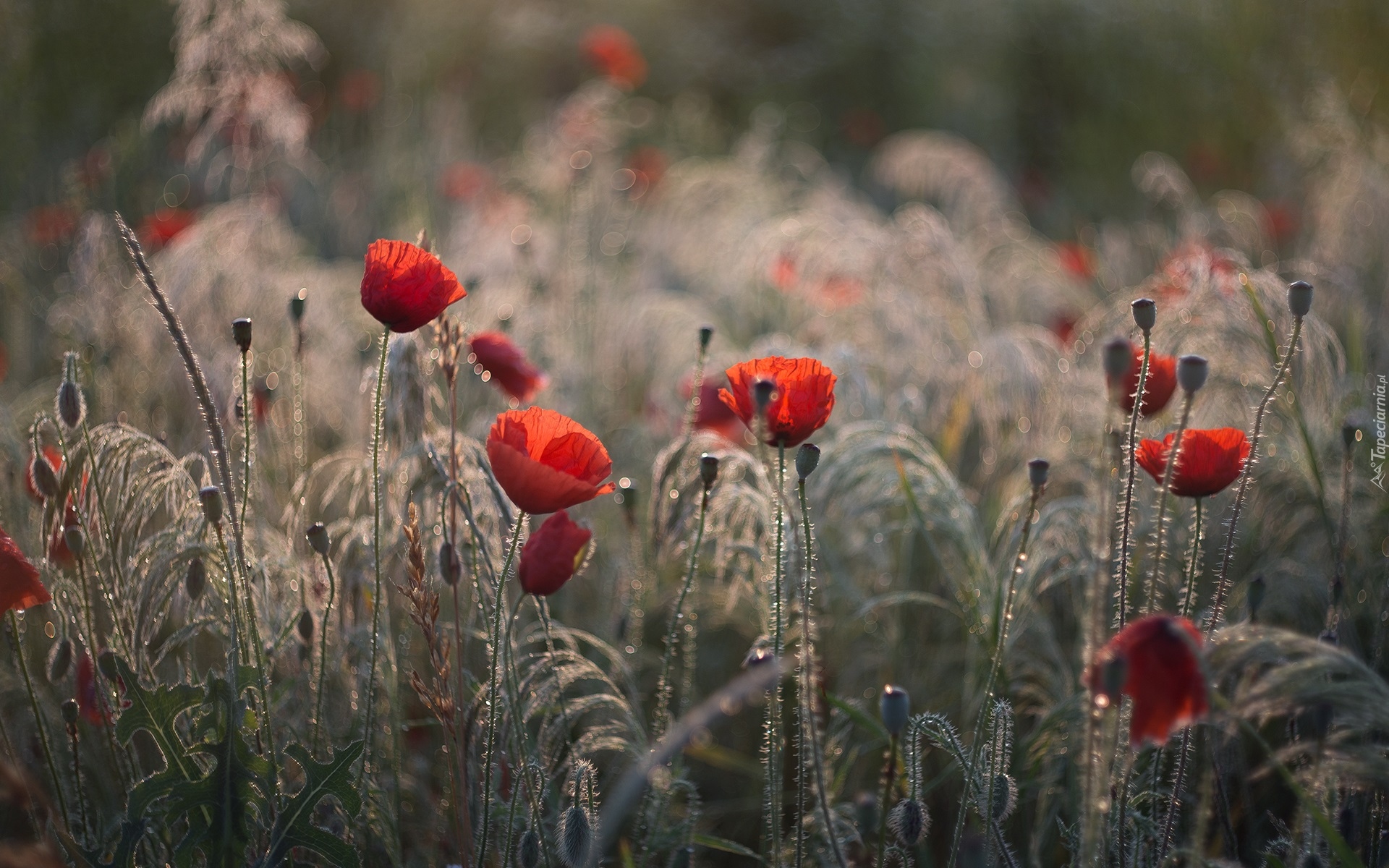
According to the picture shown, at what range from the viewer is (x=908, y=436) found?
62.8 inches

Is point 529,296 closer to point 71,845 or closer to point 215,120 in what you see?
point 215,120

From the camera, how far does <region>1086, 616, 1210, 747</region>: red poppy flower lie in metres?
0.79

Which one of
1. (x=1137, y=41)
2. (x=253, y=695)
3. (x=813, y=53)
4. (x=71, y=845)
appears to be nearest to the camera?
(x=71, y=845)

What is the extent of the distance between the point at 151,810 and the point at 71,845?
10 centimetres

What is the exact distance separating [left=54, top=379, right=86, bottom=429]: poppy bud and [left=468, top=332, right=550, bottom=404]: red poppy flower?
1.62 ft

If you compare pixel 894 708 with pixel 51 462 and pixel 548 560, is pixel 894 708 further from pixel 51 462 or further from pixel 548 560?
pixel 51 462

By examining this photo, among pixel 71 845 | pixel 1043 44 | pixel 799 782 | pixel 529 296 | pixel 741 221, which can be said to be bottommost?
pixel 71 845

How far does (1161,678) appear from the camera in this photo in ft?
2.63

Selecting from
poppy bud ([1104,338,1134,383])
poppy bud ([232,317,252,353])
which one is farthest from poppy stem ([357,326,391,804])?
poppy bud ([1104,338,1134,383])

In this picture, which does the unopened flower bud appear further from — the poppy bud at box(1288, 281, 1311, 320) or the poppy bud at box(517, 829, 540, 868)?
the poppy bud at box(1288, 281, 1311, 320)

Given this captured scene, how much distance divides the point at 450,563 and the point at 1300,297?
98 cm

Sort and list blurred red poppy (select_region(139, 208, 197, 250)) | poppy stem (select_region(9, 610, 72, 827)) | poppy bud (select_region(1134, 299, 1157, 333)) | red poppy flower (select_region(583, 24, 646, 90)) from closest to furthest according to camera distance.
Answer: poppy bud (select_region(1134, 299, 1157, 333)), poppy stem (select_region(9, 610, 72, 827)), blurred red poppy (select_region(139, 208, 197, 250)), red poppy flower (select_region(583, 24, 646, 90))

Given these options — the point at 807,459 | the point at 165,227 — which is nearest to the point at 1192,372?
the point at 807,459

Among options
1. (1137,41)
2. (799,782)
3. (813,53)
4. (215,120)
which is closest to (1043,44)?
(1137,41)
